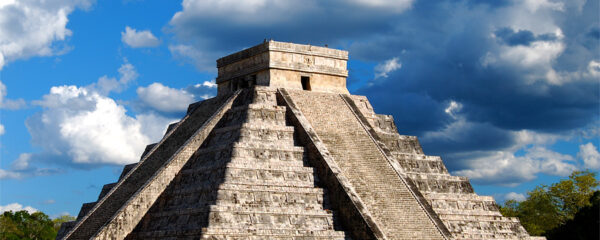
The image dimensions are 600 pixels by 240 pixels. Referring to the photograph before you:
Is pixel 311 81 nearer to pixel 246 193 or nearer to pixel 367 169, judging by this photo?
pixel 367 169

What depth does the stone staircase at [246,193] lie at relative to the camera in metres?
23.2

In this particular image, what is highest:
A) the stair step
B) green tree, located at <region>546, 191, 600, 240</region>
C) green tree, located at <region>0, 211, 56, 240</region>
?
green tree, located at <region>0, 211, 56, 240</region>

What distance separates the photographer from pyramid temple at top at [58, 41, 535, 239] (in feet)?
78.2

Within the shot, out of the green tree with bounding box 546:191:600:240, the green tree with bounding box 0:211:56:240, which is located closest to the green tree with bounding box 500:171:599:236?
the green tree with bounding box 546:191:600:240

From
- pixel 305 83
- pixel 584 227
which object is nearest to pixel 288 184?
pixel 305 83

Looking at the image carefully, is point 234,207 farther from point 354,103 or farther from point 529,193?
point 529,193

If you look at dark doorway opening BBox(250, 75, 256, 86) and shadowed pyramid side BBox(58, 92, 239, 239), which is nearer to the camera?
shadowed pyramid side BBox(58, 92, 239, 239)

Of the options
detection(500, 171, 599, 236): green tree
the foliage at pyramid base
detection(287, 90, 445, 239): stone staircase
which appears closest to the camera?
the foliage at pyramid base

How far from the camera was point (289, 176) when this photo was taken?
25.3m

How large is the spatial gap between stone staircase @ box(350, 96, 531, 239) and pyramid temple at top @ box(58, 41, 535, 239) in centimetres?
5

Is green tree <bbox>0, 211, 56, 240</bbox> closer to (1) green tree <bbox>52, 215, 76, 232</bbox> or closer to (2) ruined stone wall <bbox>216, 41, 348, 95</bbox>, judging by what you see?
(1) green tree <bbox>52, 215, 76, 232</bbox>

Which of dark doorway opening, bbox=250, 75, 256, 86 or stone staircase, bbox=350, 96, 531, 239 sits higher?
dark doorway opening, bbox=250, 75, 256, 86

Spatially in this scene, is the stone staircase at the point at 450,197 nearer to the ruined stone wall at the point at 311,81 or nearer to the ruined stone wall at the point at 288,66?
the ruined stone wall at the point at 311,81

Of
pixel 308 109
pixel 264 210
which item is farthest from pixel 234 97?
pixel 264 210
